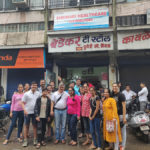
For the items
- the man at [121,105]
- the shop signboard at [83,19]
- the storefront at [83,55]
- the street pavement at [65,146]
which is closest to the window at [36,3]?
the shop signboard at [83,19]

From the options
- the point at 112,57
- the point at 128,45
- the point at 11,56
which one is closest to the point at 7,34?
the point at 11,56

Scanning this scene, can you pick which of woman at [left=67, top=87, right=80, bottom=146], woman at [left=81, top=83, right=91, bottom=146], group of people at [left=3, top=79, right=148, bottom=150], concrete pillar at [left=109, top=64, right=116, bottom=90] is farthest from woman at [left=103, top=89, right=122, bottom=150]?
concrete pillar at [left=109, top=64, right=116, bottom=90]

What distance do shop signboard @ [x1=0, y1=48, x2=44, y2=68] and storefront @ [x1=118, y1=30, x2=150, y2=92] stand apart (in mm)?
5217

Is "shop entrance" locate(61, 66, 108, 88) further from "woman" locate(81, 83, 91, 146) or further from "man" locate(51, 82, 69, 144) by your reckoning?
"man" locate(51, 82, 69, 144)

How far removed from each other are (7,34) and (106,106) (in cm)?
987

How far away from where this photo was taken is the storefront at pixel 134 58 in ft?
30.3

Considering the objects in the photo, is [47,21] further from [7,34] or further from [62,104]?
[62,104]

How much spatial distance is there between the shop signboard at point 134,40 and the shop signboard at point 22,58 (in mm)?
5127

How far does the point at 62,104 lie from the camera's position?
488 centimetres

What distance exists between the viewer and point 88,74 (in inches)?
443

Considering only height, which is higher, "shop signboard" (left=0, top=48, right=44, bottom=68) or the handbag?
"shop signboard" (left=0, top=48, right=44, bottom=68)

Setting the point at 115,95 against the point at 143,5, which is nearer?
the point at 115,95

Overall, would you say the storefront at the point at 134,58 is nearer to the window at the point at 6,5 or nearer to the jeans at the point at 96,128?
the jeans at the point at 96,128

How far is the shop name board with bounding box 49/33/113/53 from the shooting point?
31.4 ft
